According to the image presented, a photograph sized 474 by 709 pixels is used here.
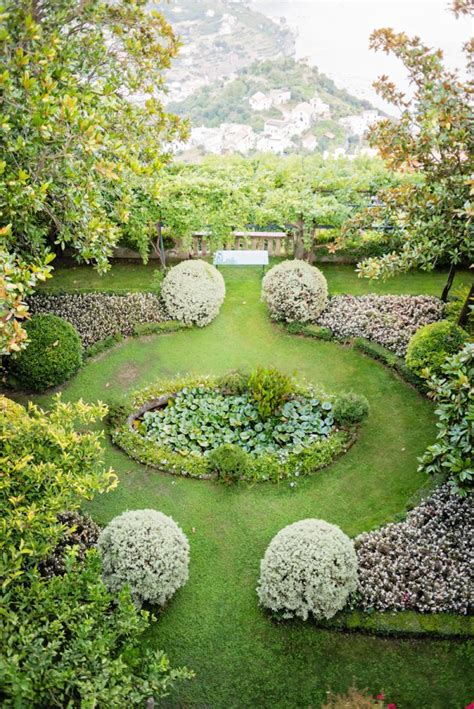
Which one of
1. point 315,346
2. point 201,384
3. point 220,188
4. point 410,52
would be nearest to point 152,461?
point 201,384

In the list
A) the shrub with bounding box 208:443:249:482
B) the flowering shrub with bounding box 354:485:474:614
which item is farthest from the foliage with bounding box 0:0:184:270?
the flowering shrub with bounding box 354:485:474:614

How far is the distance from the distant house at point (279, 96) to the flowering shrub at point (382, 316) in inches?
373

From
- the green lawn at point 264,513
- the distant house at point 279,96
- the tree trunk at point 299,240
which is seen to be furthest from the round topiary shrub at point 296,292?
the distant house at point 279,96

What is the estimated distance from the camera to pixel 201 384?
11.0 meters

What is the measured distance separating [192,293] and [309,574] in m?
7.25

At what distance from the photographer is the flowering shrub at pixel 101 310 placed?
12.5 m

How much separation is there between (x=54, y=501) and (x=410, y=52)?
338 inches

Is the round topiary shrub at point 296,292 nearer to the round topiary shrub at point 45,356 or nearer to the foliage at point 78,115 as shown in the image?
the foliage at point 78,115

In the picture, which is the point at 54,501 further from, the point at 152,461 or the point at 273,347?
the point at 273,347

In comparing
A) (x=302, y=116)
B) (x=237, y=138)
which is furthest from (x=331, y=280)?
(x=302, y=116)

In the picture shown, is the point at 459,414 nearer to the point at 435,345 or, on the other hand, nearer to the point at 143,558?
the point at 143,558

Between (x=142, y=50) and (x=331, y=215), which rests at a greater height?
(x=142, y=50)

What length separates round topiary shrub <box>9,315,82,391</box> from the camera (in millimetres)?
10734

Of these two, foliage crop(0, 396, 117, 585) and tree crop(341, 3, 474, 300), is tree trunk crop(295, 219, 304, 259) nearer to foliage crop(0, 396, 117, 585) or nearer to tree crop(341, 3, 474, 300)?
tree crop(341, 3, 474, 300)
